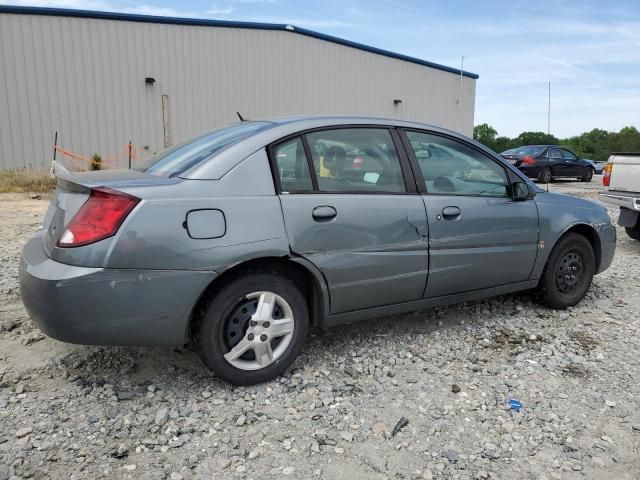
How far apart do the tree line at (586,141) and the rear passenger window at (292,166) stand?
272 feet

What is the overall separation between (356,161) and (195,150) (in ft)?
3.33

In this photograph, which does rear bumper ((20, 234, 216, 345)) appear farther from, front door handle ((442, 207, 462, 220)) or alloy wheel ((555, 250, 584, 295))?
alloy wheel ((555, 250, 584, 295))

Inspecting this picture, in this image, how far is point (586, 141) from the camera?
107 meters

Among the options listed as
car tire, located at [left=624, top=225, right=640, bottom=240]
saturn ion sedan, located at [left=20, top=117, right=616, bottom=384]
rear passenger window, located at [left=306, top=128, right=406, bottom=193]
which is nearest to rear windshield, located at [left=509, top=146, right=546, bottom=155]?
car tire, located at [left=624, top=225, right=640, bottom=240]

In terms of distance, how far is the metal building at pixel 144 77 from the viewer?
16.5 meters

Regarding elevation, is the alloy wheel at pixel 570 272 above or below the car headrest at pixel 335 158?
below

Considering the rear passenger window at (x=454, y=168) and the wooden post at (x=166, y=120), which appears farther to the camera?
the wooden post at (x=166, y=120)

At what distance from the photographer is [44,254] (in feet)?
9.23

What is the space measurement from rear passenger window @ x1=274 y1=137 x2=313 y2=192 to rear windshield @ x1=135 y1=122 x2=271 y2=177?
228 mm

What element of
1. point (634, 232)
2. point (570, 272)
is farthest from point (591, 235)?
point (634, 232)

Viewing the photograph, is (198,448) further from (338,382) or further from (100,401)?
(338,382)

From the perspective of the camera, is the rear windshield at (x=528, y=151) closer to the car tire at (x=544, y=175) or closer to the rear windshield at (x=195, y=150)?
the car tire at (x=544, y=175)

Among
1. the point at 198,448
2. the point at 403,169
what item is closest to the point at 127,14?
the point at 403,169

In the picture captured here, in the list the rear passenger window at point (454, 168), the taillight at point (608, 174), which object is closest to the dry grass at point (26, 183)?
the rear passenger window at point (454, 168)
